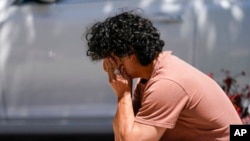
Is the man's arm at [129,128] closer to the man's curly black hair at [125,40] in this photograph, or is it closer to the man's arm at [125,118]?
the man's arm at [125,118]

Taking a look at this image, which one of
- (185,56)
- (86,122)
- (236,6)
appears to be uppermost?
(236,6)

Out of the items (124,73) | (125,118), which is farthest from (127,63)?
(125,118)

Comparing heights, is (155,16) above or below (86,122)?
above

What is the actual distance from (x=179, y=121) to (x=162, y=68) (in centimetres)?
20

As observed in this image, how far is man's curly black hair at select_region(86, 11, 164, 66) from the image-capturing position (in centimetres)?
214

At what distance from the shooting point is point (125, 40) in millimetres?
2131

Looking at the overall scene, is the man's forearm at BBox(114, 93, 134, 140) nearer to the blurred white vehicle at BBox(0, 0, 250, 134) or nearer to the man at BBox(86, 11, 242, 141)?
the man at BBox(86, 11, 242, 141)

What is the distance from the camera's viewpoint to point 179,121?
2193 mm

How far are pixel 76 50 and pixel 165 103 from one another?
2.06 meters

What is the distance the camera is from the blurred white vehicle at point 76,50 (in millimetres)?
4004

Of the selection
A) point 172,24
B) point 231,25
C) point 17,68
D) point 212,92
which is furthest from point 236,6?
point 212,92

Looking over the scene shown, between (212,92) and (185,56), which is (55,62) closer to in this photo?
(185,56)

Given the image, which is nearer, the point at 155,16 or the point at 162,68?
the point at 162,68

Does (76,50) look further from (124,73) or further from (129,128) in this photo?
(129,128)
